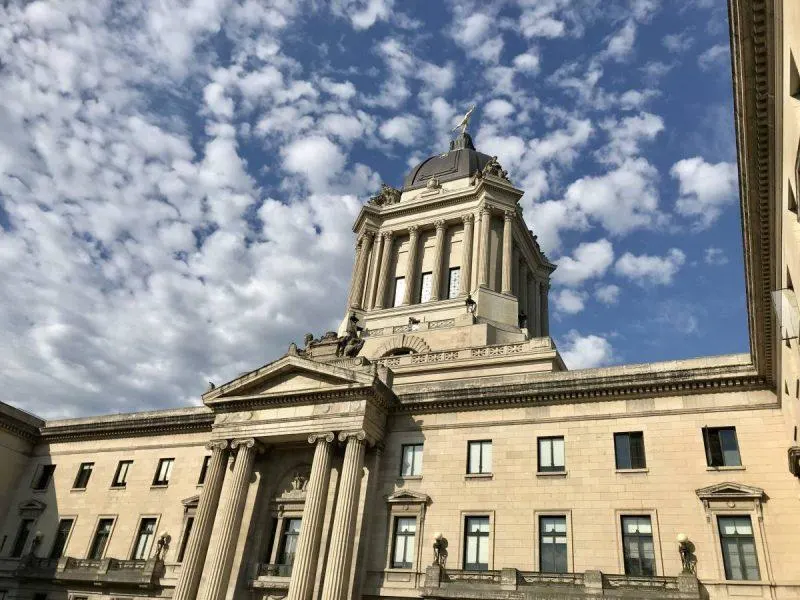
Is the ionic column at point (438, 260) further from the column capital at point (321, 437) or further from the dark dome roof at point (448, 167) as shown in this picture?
the column capital at point (321, 437)

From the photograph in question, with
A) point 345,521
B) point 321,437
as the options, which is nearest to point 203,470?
point 321,437

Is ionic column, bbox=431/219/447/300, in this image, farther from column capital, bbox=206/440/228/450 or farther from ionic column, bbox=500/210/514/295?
column capital, bbox=206/440/228/450

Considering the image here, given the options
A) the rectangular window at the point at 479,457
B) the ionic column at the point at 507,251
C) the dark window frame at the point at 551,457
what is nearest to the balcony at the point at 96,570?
the rectangular window at the point at 479,457

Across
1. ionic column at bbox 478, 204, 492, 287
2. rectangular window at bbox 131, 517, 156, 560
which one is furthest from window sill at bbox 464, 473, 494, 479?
ionic column at bbox 478, 204, 492, 287

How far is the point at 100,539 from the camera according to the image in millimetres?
37500

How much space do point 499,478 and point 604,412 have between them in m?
5.70

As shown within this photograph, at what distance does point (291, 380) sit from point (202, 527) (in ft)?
27.8

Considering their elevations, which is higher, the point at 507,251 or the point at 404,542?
the point at 507,251

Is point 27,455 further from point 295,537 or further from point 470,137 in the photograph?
point 470,137

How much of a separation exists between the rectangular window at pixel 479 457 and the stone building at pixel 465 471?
0.37 ft

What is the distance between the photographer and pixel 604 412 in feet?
95.1

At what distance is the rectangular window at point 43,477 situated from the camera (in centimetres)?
4175

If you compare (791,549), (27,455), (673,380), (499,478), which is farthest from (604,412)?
(27,455)

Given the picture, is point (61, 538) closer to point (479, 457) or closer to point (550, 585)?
point (479, 457)
